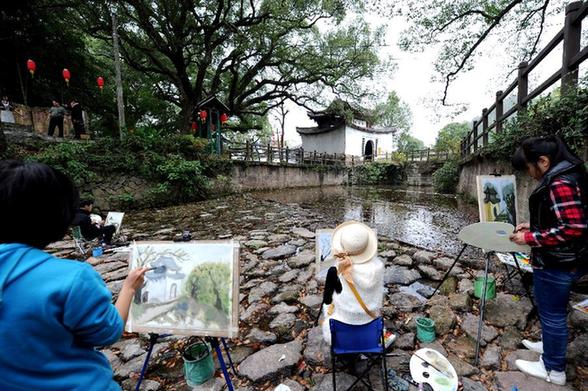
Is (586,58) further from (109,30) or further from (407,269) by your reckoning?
(109,30)

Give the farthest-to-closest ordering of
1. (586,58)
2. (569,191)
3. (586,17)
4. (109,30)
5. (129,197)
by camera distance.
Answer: (109,30)
(129,197)
(586,17)
(586,58)
(569,191)

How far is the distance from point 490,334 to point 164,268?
2.78 metres

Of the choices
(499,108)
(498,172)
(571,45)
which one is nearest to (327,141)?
(499,108)

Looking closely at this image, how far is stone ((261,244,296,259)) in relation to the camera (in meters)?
4.02

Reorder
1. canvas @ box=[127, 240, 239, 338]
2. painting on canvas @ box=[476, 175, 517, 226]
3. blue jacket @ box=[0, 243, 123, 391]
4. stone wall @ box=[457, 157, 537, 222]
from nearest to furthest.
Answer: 1. blue jacket @ box=[0, 243, 123, 391]
2. canvas @ box=[127, 240, 239, 338]
3. painting on canvas @ box=[476, 175, 517, 226]
4. stone wall @ box=[457, 157, 537, 222]

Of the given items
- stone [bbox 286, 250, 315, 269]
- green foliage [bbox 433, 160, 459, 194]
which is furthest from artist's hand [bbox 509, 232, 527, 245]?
green foliage [bbox 433, 160, 459, 194]

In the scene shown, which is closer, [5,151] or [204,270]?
[204,270]

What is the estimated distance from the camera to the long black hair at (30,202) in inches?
32.2

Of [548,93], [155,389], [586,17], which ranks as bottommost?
[155,389]

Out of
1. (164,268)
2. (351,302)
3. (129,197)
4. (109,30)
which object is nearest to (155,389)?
(164,268)

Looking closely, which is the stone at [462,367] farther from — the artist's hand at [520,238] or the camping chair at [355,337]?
the artist's hand at [520,238]

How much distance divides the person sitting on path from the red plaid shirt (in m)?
5.50

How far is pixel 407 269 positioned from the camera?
347 centimetres

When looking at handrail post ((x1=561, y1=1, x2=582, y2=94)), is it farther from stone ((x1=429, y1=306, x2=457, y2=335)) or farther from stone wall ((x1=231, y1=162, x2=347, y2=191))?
stone wall ((x1=231, y1=162, x2=347, y2=191))
